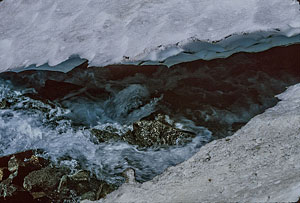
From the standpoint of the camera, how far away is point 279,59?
1980mm

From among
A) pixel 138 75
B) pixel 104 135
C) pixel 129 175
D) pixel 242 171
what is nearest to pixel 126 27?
pixel 138 75

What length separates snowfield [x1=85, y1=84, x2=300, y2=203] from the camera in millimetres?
1300

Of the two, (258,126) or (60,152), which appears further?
(60,152)

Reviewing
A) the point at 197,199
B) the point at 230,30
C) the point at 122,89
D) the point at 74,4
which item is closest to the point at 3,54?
the point at 74,4

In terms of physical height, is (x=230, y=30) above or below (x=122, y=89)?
above

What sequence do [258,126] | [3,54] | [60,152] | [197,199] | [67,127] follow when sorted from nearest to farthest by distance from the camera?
1. [197,199]
2. [258,126]
3. [60,152]
4. [67,127]
5. [3,54]

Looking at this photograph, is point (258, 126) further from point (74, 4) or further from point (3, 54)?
point (3, 54)

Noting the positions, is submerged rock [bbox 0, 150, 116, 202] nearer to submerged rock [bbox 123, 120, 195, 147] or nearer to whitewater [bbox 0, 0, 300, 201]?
whitewater [bbox 0, 0, 300, 201]

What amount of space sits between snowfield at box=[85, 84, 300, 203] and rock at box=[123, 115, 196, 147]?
0.61 feet

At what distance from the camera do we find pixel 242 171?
1.44m

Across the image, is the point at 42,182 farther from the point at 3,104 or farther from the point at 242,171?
Result: the point at 242,171

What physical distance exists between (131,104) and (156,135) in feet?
0.82

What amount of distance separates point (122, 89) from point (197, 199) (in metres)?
0.87

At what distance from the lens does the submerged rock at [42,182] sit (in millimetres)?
A: 1621
